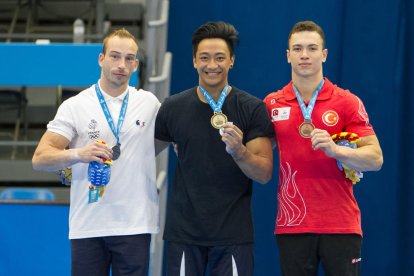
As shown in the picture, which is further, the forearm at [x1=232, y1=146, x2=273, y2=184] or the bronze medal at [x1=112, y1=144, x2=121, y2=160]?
the bronze medal at [x1=112, y1=144, x2=121, y2=160]

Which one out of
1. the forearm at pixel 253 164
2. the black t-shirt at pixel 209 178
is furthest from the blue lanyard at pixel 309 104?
the forearm at pixel 253 164

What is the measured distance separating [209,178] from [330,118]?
663 millimetres

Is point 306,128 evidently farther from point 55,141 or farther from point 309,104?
point 55,141

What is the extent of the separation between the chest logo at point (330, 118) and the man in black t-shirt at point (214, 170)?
0.27m

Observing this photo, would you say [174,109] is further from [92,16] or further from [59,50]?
[92,16]

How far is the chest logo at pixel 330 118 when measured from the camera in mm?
3676

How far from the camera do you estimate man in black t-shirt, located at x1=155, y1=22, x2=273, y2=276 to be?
3.55 meters

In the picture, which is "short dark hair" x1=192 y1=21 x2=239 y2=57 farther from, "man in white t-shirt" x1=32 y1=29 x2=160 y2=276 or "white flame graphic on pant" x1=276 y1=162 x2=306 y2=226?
"white flame graphic on pant" x1=276 y1=162 x2=306 y2=226

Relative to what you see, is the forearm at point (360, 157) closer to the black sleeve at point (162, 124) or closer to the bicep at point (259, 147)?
Answer: the bicep at point (259, 147)

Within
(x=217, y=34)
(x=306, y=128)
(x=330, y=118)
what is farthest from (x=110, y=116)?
(x=330, y=118)

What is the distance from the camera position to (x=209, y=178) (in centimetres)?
358

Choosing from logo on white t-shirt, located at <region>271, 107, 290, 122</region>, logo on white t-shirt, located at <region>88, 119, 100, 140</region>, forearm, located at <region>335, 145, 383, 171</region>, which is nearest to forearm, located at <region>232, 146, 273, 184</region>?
logo on white t-shirt, located at <region>271, 107, 290, 122</region>

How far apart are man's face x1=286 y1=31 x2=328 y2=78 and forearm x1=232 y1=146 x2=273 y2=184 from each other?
0.49 metres

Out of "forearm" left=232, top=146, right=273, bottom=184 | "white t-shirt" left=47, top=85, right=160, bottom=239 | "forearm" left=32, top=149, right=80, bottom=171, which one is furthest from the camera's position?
"white t-shirt" left=47, top=85, right=160, bottom=239
